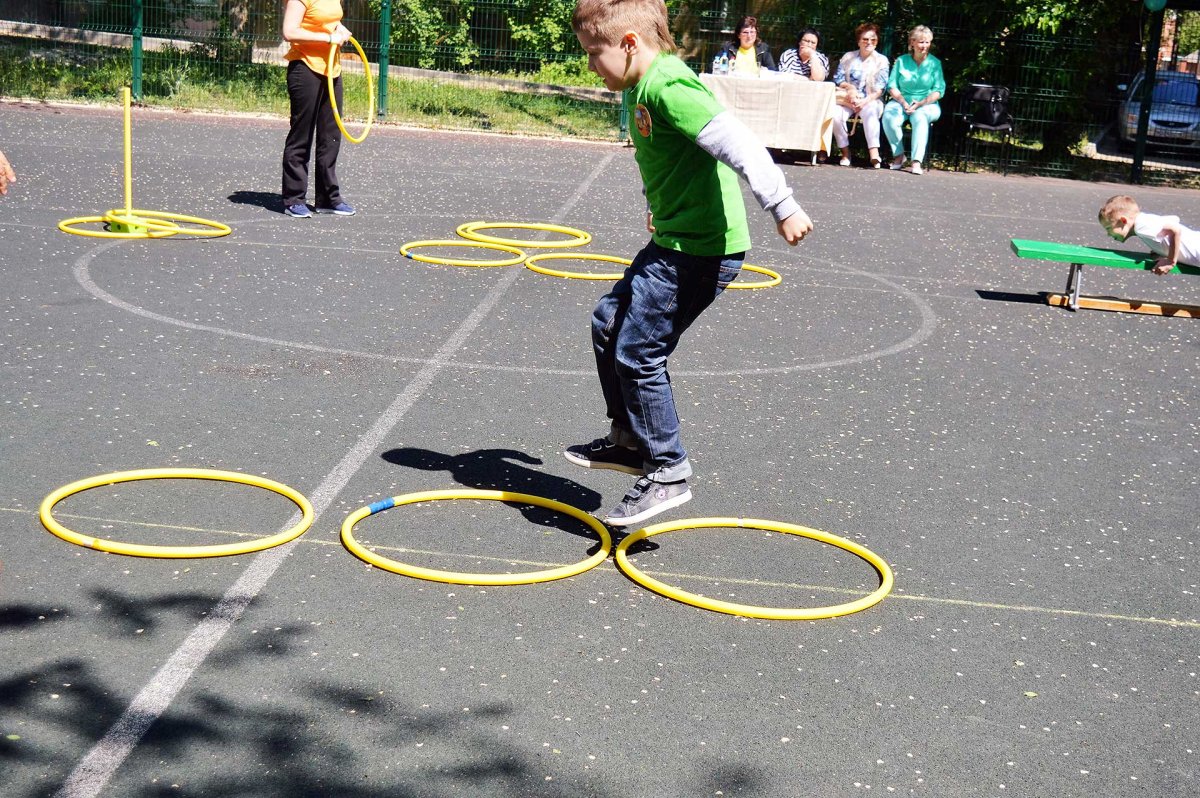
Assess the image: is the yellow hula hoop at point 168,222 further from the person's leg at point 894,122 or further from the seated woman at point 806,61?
the person's leg at point 894,122

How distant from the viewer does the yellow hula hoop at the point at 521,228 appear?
1092cm

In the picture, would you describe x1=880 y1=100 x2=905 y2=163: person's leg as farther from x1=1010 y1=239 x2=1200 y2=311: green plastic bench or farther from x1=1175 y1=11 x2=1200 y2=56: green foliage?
x1=1010 y1=239 x2=1200 y2=311: green plastic bench

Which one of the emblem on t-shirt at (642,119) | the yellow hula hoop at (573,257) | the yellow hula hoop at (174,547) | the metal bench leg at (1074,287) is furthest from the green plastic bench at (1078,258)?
the yellow hula hoop at (174,547)

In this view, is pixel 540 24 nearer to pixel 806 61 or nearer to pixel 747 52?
pixel 747 52

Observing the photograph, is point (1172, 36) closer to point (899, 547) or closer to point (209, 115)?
point (209, 115)

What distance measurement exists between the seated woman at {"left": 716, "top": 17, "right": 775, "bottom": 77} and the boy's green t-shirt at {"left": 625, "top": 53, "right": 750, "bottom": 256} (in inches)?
554

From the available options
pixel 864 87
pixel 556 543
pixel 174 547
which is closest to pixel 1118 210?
pixel 556 543

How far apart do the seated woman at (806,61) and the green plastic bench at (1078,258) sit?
8.84m

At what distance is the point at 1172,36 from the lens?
20109 mm

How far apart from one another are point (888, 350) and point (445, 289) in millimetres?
3075

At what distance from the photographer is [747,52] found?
1834cm

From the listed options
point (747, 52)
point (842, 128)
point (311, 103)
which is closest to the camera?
point (311, 103)

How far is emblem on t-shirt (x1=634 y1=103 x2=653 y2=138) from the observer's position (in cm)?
465

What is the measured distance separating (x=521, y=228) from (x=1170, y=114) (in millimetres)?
13715
